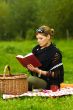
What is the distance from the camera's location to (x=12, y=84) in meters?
10.5

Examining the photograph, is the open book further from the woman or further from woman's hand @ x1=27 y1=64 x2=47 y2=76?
the woman

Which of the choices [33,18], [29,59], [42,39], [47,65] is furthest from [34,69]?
[33,18]

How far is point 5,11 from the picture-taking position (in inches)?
3595

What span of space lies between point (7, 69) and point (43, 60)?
79 cm

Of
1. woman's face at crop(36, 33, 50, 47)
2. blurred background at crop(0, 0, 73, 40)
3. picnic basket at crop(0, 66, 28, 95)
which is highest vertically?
blurred background at crop(0, 0, 73, 40)

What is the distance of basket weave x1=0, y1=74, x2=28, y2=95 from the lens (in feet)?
34.3

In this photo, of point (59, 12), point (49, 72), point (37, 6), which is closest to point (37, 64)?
point (49, 72)

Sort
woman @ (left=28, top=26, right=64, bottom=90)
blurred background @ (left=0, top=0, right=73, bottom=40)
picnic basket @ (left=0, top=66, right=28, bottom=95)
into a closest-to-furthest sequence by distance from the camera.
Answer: picnic basket @ (left=0, top=66, right=28, bottom=95), woman @ (left=28, top=26, right=64, bottom=90), blurred background @ (left=0, top=0, right=73, bottom=40)

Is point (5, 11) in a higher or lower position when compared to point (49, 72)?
higher

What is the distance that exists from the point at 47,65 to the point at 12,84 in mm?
1049

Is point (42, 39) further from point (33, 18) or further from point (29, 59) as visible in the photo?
point (33, 18)

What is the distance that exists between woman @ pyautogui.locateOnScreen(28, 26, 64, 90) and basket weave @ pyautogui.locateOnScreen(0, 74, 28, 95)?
48 cm

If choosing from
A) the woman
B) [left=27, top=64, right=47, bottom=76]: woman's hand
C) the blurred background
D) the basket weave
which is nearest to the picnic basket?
the basket weave

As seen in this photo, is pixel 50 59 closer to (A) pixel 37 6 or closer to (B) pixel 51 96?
(B) pixel 51 96
